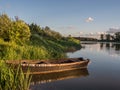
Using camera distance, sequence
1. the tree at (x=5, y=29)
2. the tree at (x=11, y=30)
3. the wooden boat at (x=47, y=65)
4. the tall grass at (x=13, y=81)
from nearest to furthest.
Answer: the tall grass at (x=13, y=81)
the wooden boat at (x=47, y=65)
the tree at (x=5, y=29)
the tree at (x=11, y=30)

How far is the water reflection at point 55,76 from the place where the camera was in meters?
24.3

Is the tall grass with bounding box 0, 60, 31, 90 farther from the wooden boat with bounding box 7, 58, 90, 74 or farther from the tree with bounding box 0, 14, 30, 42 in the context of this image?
the tree with bounding box 0, 14, 30, 42

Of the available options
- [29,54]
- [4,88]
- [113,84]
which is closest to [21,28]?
[29,54]

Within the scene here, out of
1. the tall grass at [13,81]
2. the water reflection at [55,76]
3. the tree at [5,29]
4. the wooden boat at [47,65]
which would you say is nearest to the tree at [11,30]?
the tree at [5,29]

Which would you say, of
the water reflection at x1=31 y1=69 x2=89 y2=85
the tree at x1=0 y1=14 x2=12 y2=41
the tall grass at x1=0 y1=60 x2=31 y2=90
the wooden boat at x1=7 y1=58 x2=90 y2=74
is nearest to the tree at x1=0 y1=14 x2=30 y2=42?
the tree at x1=0 y1=14 x2=12 y2=41

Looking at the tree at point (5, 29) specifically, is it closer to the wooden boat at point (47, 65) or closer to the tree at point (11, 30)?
the tree at point (11, 30)

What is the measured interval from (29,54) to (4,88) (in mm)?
18876

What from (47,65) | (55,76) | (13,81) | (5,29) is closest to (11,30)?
(5,29)

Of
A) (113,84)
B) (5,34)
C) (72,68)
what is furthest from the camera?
(5,34)

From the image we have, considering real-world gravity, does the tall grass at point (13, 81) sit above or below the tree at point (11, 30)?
below

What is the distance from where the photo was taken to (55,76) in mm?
26969

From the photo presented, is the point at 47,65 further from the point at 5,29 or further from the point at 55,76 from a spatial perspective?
the point at 5,29

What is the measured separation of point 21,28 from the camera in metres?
41.3

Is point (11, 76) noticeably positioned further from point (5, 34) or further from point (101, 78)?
point (5, 34)
